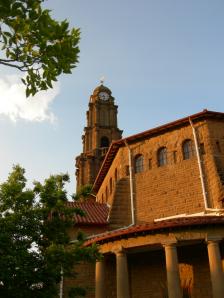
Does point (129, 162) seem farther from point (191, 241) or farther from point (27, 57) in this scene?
point (27, 57)

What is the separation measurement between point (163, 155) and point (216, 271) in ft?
31.1

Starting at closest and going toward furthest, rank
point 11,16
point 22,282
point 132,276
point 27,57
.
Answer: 1. point 11,16
2. point 27,57
3. point 22,282
4. point 132,276

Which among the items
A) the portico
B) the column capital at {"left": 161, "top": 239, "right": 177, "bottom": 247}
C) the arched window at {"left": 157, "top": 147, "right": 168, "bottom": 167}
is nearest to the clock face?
the arched window at {"left": 157, "top": 147, "right": 168, "bottom": 167}

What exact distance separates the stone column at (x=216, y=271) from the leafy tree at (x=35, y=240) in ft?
18.1

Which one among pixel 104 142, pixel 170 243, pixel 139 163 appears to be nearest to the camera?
pixel 170 243

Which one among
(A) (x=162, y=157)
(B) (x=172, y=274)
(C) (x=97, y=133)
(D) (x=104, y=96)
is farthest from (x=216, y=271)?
(D) (x=104, y=96)

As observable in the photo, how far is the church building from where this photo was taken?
52.3ft

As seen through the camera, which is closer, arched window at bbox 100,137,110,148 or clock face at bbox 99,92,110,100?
arched window at bbox 100,137,110,148

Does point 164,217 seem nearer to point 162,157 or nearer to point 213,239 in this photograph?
point 162,157

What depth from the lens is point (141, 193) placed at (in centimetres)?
2242

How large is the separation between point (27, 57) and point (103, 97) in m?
51.1

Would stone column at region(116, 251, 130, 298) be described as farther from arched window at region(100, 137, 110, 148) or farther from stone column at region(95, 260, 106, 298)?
arched window at region(100, 137, 110, 148)

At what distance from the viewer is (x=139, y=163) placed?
78.1 feet

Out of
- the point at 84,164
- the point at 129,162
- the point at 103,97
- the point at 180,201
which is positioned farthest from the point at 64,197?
the point at 103,97
